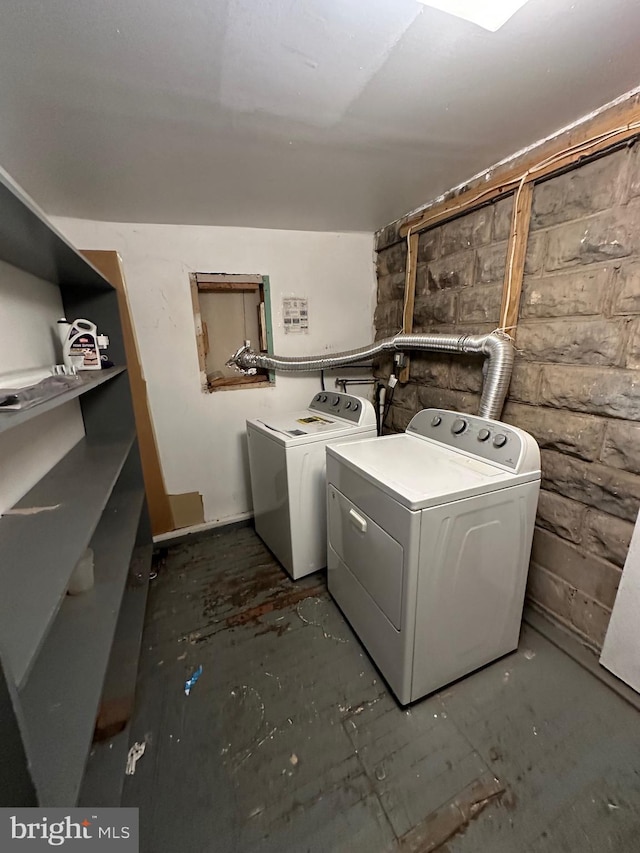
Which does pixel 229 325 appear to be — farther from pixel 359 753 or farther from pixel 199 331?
pixel 359 753

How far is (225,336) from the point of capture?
245cm

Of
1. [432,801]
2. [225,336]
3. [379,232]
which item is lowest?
[432,801]

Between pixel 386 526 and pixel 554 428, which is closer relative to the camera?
pixel 386 526

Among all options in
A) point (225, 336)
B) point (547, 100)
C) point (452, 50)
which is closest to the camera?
point (452, 50)

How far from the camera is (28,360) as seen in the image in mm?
1352

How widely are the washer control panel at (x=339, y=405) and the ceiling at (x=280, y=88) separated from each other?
1.16 meters

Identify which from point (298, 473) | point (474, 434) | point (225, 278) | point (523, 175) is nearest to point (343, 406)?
point (298, 473)

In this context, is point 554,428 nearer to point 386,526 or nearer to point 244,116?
point 386,526

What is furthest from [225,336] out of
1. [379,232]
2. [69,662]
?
[69,662]

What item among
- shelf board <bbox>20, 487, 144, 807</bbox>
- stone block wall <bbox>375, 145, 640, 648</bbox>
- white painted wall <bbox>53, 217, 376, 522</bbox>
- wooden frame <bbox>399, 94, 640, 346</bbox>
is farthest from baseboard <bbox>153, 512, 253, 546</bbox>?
wooden frame <bbox>399, 94, 640, 346</bbox>

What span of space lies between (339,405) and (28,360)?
1.58 m

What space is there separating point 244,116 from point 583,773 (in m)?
2.42

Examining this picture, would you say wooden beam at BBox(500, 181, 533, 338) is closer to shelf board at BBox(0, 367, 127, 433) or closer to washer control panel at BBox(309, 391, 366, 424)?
washer control panel at BBox(309, 391, 366, 424)

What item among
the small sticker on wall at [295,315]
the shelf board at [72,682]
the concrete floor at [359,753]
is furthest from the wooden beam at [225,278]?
the concrete floor at [359,753]
